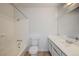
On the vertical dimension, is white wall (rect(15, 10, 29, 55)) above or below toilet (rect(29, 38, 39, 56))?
above

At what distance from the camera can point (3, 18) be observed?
314 cm

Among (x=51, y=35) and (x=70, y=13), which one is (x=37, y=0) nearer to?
(x=51, y=35)

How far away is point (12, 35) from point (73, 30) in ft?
5.22

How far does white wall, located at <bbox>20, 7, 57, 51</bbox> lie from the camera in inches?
114

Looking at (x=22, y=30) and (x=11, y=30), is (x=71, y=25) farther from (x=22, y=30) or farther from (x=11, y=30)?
(x=11, y=30)

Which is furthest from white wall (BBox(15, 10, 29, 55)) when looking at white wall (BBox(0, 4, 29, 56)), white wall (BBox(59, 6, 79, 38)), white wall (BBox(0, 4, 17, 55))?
white wall (BBox(59, 6, 79, 38))

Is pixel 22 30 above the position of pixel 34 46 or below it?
above

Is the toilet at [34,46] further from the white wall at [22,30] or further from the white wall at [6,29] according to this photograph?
the white wall at [6,29]

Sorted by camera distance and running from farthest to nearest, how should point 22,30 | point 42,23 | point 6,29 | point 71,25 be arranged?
point 22,30
point 6,29
point 42,23
point 71,25

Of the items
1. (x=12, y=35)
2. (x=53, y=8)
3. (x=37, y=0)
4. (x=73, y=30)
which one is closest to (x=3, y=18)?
(x=12, y=35)

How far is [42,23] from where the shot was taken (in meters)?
2.96

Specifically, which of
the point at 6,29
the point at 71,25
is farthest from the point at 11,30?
the point at 71,25

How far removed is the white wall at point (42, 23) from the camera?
2.88m

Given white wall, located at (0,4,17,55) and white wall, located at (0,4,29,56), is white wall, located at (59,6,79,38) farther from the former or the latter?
white wall, located at (0,4,17,55)
